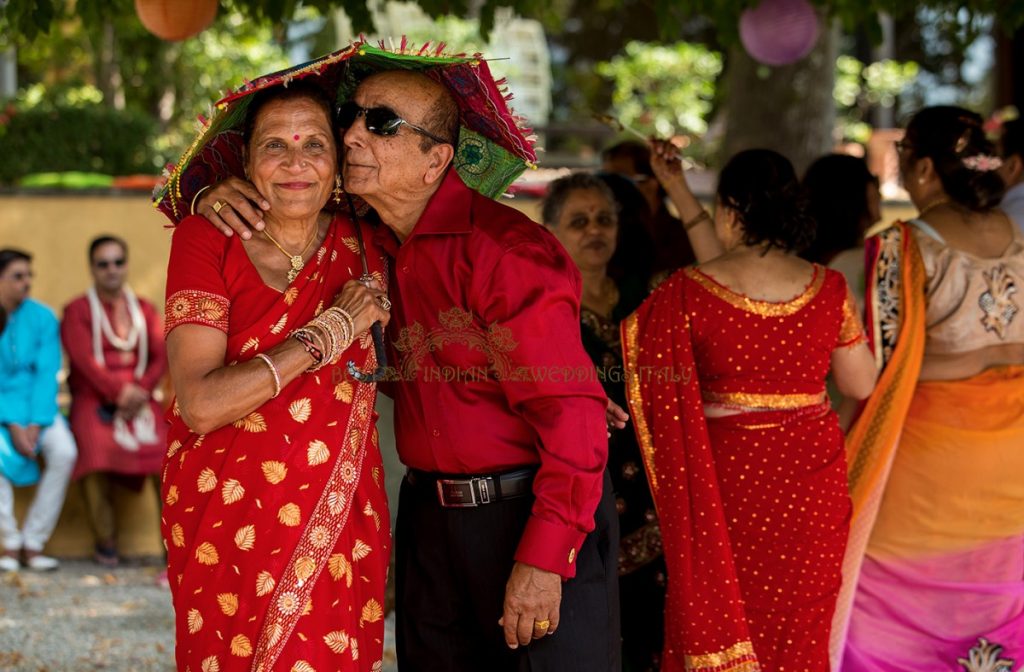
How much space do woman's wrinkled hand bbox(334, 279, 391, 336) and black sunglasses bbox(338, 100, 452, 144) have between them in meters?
0.36

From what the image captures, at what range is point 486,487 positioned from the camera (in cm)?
298

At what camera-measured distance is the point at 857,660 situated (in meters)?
4.35

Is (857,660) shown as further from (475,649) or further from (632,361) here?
(475,649)

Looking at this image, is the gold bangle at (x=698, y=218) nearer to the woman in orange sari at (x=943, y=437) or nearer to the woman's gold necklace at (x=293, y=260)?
the woman in orange sari at (x=943, y=437)

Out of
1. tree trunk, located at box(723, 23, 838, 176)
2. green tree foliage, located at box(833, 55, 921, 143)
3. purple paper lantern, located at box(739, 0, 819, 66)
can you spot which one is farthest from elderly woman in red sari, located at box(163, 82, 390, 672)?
green tree foliage, located at box(833, 55, 921, 143)

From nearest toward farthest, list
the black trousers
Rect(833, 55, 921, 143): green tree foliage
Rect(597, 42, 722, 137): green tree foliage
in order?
1. the black trousers
2. Rect(833, 55, 921, 143): green tree foliage
3. Rect(597, 42, 722, 137): green tree foliage

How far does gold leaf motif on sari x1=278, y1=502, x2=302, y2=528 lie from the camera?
2887mm

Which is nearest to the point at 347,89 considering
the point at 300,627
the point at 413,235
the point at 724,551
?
the point at 413,235

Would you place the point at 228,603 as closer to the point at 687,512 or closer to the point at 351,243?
the point at 351,243

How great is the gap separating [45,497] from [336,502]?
507 centimetres

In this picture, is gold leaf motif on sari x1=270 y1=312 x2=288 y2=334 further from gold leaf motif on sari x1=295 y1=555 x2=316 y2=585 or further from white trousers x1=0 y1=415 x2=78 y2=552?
white trousers x1=0 y1=415 x2=78 y2=552

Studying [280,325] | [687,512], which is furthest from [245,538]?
[687,512]

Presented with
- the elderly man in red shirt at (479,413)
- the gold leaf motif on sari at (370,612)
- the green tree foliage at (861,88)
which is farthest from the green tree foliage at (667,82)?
the gold leaf motif on sari at (370,612)

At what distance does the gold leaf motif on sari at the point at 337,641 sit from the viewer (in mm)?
2914
